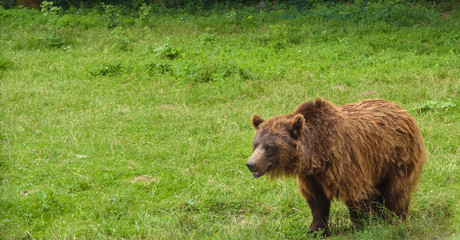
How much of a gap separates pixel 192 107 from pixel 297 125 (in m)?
5.32

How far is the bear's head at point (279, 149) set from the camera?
5.11m

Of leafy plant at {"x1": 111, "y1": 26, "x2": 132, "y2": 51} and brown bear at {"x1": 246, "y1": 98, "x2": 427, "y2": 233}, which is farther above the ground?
brown bear at {"x1": 246, "y1": 98, "x2": 427, "y2": 233}

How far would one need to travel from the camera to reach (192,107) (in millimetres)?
10273

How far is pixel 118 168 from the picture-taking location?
758 centimetres

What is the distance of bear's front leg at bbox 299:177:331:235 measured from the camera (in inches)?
213

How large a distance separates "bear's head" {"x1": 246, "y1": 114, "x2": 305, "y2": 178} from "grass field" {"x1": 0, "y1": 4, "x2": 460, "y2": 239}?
0.86 meters

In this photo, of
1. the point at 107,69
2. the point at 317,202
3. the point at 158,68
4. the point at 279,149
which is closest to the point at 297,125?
the point at 279,149

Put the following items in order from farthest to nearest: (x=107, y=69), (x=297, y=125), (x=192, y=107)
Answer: (x=107, y=69) < (x=192, y=107) < (x=297, y=125)

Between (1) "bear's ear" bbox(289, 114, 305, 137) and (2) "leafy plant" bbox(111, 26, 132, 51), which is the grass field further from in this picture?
(1) "bear's ear" bbox(289, 114, 305, 137)

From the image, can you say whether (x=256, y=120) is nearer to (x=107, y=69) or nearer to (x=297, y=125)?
(x=297, y=125)

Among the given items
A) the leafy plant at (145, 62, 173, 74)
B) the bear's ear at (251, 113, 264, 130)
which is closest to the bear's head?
the bear's ear at (251, 113, 264, 130)

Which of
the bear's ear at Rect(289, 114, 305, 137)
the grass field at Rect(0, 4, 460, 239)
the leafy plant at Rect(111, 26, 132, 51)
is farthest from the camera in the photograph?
the leafy plant at Rect(111, 26, 132, 51)

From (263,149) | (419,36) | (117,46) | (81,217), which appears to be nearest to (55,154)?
(81,217)

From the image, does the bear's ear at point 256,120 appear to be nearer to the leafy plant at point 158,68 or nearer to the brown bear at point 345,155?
the brown bear at point 345,155
